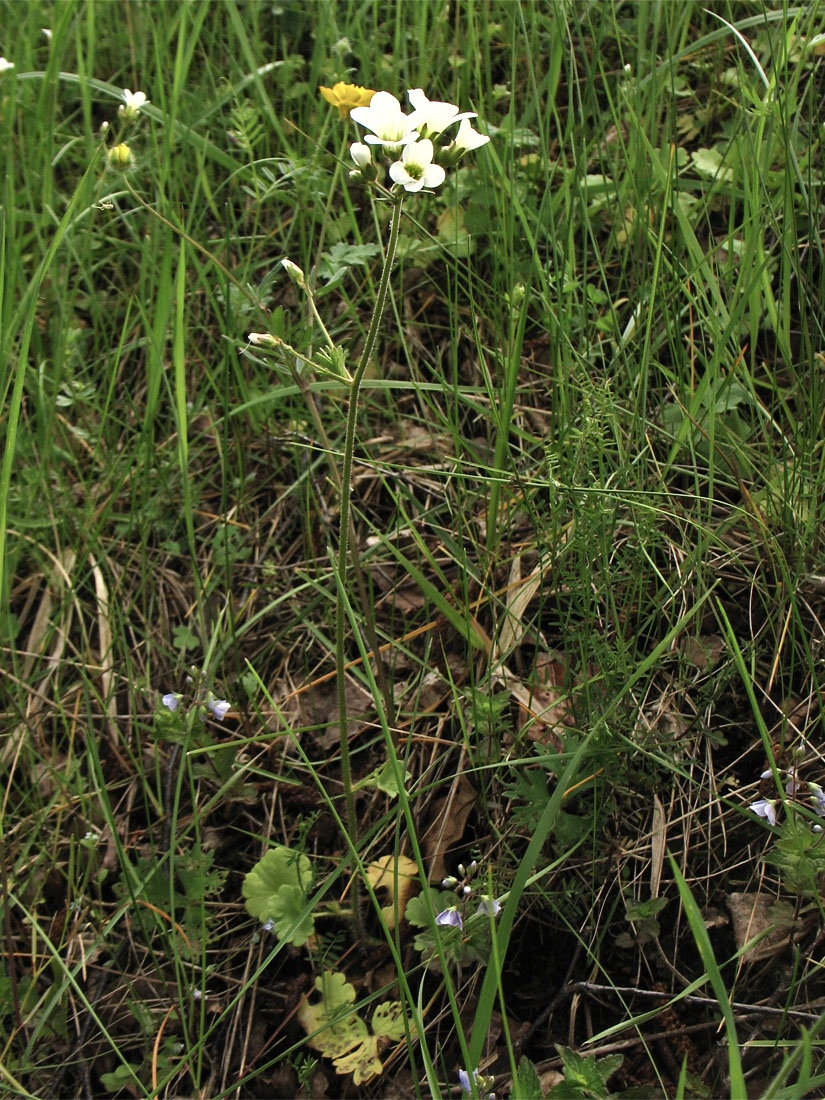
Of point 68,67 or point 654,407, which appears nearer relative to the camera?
point 654,407

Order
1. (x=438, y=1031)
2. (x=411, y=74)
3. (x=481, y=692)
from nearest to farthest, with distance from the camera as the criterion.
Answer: (x=438, y=1031) → (x=481, y=692) → (x=411, y=74)

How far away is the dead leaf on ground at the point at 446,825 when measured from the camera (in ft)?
6.04

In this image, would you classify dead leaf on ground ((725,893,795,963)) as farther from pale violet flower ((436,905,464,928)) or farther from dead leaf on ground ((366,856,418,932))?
dead leaf on ground ((366,856,418,932))

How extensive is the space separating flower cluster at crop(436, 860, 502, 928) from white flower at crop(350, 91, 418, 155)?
4.14 feet

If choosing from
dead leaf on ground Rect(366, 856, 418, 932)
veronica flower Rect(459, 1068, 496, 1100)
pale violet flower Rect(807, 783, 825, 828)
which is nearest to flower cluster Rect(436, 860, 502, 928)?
dead leaf on ground Rect(366, 856, 418, 932)

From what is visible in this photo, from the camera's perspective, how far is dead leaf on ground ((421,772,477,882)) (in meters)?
1.84

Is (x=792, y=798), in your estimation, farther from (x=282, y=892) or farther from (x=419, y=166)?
(x=419, y=166)

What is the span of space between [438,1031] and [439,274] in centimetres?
197

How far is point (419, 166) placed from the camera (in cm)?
130

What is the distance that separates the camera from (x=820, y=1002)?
147 centimetres

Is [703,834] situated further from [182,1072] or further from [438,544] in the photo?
[182,1072]

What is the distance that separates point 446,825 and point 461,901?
0.17 metres

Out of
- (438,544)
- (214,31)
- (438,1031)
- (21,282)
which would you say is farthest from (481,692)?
(214,31)

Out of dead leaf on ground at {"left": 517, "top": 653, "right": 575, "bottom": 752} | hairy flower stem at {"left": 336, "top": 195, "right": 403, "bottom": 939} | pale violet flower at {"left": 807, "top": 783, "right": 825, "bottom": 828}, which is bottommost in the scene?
dead leaf on ground at {"left": 517, "top": 653, "right": 575, "bottom": 752}
